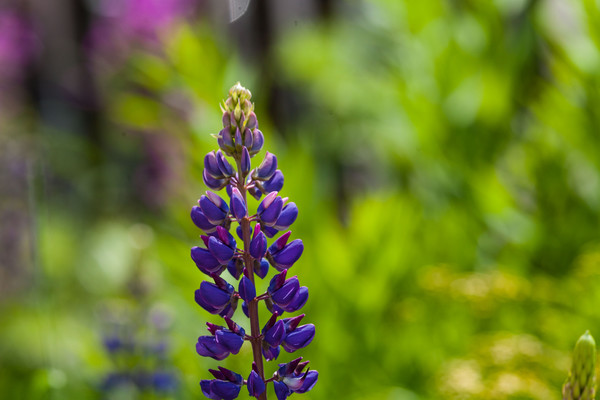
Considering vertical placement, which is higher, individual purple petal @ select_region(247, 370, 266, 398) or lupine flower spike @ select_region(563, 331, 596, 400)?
lupine flower spike @ select_region(563, 331, 596, 400)

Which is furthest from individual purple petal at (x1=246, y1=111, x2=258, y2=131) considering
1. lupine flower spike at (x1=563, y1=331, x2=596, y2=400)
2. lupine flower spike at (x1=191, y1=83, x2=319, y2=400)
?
lupine flower spike at (x1=563, y1=331, x2=596, y2=400)

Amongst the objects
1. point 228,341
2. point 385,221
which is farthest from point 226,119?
point 385,221

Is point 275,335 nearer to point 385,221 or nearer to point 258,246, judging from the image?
point 258,246

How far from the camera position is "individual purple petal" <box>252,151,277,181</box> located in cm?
40

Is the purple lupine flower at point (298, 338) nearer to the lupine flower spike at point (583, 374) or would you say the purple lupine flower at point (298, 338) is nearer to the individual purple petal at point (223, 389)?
the individual purple petal at point (223, 389)

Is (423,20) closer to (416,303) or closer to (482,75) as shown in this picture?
(482,75)

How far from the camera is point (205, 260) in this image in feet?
1.25

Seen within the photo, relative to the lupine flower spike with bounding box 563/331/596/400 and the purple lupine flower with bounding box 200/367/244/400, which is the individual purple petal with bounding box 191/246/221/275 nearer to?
the purple lupine flower with bounding box 200/367/244/400

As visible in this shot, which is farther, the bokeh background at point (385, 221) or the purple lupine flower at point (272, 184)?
the bokeh background at point (385, 221)

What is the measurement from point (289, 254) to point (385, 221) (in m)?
0.79

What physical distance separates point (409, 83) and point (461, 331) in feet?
1.94

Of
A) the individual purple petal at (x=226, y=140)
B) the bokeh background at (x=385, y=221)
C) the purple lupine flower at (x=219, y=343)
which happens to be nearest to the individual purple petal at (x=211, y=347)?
the purple lupine flower at (x=219, y=343)

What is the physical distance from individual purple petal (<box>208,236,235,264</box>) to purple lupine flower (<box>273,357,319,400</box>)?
0.07m

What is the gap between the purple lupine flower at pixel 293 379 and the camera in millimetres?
390
